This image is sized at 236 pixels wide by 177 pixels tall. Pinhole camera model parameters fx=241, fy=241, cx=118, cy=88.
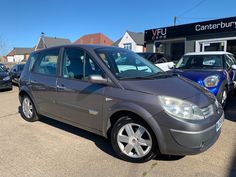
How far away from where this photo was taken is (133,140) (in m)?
3.48

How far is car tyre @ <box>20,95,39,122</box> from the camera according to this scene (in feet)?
18.1

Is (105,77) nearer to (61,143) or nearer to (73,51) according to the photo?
(73,51)

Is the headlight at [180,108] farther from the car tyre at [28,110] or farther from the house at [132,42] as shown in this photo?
the house at [132,42]

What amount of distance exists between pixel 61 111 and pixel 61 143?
590 mm

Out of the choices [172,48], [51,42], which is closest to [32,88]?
[172,48]

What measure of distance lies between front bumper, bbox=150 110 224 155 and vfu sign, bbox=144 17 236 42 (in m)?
12.5

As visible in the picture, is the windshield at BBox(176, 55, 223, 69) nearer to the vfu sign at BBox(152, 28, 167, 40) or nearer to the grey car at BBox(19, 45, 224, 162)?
the grey car at BBox(19, 45, 224, 162)

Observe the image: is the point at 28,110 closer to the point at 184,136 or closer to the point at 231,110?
the point at 184,136

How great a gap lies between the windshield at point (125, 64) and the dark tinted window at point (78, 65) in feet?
0.66

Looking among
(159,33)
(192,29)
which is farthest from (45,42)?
(192,29)

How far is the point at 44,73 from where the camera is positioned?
4.93m

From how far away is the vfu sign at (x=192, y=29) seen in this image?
548 inches

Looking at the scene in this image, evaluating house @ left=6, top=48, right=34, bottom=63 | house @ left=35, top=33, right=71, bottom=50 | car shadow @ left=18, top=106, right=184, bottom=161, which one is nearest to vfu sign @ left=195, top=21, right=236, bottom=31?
car shadow @ left=18, top=106, right=184, bottom=161

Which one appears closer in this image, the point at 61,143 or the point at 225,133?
the point at 61,143
